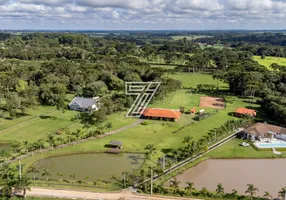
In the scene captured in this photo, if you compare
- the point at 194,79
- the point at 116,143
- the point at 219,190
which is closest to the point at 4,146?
the point at 116,143

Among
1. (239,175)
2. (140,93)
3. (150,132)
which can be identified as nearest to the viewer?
(239,175)

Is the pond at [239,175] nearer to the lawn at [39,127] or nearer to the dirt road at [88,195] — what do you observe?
the dirt road at [88,195]

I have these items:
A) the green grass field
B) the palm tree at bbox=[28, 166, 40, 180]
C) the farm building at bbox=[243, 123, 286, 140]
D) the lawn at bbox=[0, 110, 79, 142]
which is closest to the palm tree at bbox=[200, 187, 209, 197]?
the green grass field

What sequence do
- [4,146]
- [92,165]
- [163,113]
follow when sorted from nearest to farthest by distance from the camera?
[92,165] → [4,146] → [163,113]

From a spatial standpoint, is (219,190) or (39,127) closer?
(219,190)

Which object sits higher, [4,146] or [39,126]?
[39,126]

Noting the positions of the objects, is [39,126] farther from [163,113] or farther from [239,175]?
[239,175]
